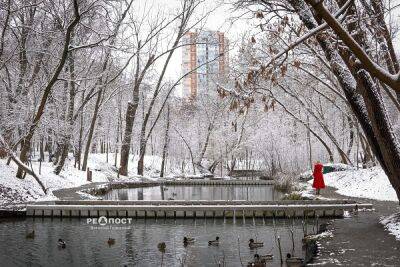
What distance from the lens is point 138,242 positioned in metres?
12.7

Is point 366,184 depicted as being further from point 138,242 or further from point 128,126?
point 128,126

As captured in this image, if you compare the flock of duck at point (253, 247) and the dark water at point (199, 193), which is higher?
the dark water at point (199, 193)

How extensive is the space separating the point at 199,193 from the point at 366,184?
1098 centimetres

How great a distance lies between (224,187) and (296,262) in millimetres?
25286

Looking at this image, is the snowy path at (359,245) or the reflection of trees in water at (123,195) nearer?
the snowy path at (359,245)

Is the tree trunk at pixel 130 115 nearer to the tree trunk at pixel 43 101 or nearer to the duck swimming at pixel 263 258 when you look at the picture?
the tree trunk at pixel 43 101

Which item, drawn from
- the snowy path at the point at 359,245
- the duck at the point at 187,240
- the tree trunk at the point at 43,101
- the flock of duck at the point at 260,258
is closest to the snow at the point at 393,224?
the snowy path at the point at 359,245

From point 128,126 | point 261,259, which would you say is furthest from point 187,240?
point 128,126

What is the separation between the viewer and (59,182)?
25.7 meters

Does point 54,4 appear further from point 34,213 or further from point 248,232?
point 248,232

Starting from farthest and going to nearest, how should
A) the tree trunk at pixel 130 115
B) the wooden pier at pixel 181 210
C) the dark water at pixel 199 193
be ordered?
1. the tree trunk at pixel 130 115
2. the dark water at pixel 199 193
3. the wooden pier at pixel 181 210

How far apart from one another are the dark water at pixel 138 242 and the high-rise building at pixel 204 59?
21.7 ft

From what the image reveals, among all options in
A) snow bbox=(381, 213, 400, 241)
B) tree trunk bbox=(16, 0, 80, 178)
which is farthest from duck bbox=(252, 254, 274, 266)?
tree trunk bbox=(16, 0, 80, 178)

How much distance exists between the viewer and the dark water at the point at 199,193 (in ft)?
84.2
